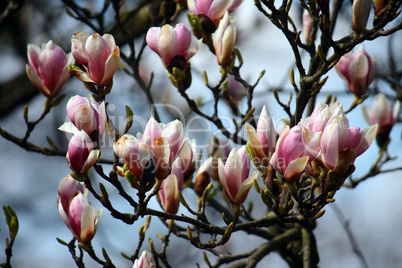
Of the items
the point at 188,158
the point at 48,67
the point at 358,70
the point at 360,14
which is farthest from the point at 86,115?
the point at 358,70

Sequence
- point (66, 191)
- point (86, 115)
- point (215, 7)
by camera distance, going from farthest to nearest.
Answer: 1. point (215, 7)
2. point (66, 191)
3. point (86, 115)

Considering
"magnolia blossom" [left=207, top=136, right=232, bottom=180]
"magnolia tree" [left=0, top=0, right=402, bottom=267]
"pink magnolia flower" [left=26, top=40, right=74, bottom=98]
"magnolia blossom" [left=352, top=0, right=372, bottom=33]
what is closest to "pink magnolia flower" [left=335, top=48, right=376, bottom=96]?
"magnolia tree" [left=0, top=0, right=402, bottom=267]

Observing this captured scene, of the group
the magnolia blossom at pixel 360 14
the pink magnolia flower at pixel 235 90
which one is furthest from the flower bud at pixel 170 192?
the pink magnolia flower at pixel 235 90

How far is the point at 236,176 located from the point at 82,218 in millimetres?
400

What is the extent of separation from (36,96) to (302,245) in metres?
2.21

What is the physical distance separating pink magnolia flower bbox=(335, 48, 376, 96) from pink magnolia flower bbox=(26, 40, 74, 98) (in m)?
0.90

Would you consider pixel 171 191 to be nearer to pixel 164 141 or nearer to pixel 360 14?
pixel 164 141

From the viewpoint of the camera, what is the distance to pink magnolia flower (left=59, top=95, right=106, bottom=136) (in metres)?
1.18

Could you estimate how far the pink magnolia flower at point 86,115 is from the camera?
3.86 ft

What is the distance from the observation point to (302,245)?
1.66 meters

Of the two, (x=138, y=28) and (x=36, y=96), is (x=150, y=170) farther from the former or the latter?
(x=36, y=96)

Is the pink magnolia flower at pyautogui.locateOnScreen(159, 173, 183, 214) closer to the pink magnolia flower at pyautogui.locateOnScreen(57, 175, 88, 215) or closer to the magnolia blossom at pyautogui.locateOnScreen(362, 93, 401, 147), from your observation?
the pink magnolia flower at pyautogui.locateOnScreen(57, 175, 88, 215)

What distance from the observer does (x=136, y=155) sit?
1.10 metres

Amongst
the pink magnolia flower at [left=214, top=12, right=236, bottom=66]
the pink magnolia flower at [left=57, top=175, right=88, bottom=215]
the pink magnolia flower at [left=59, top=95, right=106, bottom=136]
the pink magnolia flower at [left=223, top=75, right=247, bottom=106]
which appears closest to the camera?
the pink magnolia flower at [left=59, top=95, right=106, bottom=136]
